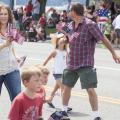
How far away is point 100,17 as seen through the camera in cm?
2606

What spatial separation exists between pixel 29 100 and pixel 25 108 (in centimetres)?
9

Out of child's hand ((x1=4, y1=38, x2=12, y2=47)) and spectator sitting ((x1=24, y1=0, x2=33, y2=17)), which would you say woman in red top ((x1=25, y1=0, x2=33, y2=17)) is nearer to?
spectator sitting ((x1=24, y1=0, x2=33, y2=17))

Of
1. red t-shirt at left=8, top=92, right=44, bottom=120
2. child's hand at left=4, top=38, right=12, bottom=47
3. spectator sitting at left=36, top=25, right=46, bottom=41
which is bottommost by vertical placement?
spectator sitting at left=36, top=25, right=46, bottom=41

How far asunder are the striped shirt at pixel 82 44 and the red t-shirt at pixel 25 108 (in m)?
2.90

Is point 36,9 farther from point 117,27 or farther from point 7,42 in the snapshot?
point 7,42

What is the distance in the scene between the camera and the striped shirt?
7.96 metres

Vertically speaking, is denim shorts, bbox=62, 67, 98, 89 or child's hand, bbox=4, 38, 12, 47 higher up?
child's hand, bbox=4, 38, 12, 47

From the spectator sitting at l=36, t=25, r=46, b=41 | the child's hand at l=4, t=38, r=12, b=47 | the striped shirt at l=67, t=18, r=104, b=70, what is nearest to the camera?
the child's hand at l=4, t=38, r=12, b=47

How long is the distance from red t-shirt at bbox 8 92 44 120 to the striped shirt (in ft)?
9.50

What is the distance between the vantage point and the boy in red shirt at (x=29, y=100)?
196 inches

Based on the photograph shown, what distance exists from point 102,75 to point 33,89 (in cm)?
894

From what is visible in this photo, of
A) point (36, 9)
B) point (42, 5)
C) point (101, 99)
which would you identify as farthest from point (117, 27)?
point (101, 99)

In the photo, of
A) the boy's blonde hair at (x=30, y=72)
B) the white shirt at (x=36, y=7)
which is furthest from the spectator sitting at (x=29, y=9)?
the boy's blonde hair at (x=30, y=72)

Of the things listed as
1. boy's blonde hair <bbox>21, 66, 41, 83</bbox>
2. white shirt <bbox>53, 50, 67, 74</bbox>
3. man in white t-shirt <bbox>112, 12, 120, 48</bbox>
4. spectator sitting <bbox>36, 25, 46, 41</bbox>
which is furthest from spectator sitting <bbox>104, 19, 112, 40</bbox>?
boy's blonde hair <bbox>21, 66, 41, 83</bbox>
